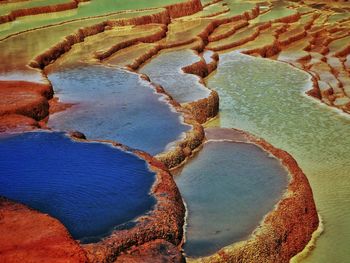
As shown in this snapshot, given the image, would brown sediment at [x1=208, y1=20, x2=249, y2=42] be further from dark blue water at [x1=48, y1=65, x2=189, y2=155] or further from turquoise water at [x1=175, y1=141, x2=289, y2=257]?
turquoise water at [x1=175, y1=141, x2=289, y2=257]

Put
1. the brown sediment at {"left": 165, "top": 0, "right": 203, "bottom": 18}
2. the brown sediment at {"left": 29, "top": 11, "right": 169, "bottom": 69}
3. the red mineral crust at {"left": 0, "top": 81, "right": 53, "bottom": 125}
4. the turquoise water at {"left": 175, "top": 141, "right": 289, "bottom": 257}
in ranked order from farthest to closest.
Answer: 1. the brown sediment at {"left": 165, "top": 0, "right": 203, "bottom": 18}
2. the brown sediment at {"left": 29, "top": 11, "right": 169, "bottom": 69}
3. the red mineral crust at {"left": 0, "top": 81, "right": 53, "bottom": 125}
4. the turquoise water at {"left": 175, "top": 141, "right": 289, "bottom": 257}

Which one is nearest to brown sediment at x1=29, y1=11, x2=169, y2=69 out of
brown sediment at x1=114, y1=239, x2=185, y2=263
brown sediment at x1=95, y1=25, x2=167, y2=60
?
brown sediment at x1=95, y1=25, x2=167, y2=60

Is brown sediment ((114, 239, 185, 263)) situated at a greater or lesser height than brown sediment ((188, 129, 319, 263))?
greater

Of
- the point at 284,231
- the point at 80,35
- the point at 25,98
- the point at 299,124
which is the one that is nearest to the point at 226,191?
the point at 284,231

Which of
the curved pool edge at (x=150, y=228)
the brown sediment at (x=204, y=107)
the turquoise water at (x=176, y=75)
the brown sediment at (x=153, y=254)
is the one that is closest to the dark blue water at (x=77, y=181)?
the curved pool edge at (x=150, y=228)

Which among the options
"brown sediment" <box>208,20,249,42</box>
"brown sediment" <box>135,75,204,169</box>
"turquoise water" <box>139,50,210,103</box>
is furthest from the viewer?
"brown sediment" <box>208,20,249,42</box>

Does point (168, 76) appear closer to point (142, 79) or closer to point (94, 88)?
point (142, 79)

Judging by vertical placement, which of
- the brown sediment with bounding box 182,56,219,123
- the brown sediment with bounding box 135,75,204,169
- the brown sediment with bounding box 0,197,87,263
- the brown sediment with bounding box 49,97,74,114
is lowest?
the brown sediment with bounding box 182,56,219,123

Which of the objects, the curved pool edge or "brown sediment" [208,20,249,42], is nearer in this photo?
the curved pool edge
